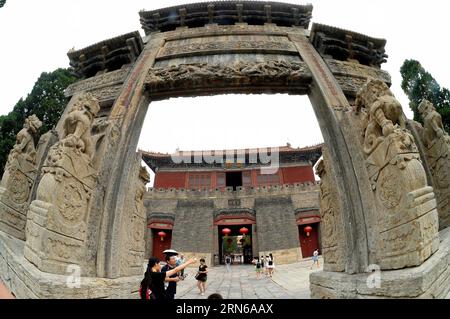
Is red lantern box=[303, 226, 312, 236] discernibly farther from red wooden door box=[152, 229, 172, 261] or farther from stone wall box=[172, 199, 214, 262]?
red wooden door box=[152, 229, 172, 261]

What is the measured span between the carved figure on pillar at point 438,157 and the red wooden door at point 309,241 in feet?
62.9

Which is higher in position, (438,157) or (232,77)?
(232,77)

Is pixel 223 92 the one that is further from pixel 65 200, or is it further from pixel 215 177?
pixel 215 177

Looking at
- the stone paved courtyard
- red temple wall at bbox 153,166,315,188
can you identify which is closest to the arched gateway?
the stone paved courtyard

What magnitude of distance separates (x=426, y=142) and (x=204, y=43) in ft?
18.2

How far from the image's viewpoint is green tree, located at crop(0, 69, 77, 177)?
27.3 ft

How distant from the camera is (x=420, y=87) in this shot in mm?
10570

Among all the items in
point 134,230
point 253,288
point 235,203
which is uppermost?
point 235,203

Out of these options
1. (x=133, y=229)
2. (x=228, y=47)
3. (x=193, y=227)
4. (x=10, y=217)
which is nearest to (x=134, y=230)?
(x=133, y=229)

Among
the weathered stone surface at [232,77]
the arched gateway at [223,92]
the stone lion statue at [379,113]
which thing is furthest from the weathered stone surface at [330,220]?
the weathered stone surface at [232,77]

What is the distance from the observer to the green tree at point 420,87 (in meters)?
10.0

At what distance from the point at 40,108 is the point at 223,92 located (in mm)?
7666

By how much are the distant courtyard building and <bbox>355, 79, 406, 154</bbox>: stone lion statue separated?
18.4 metres
